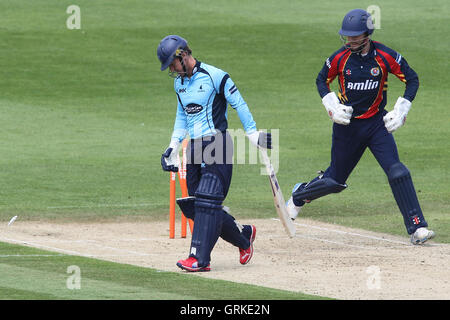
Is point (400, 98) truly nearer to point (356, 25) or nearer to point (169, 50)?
point (356, 25)

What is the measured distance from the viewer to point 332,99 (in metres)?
11.0

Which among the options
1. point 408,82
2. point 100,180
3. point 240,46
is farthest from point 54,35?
point 408,82

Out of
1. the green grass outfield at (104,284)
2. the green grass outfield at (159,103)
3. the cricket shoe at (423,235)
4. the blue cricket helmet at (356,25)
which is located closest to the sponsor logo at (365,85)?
the blue cricket helmet at (356,25)

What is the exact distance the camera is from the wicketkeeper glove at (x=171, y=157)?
33.0 feet

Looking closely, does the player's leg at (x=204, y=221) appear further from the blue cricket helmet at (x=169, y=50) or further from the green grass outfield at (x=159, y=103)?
the blue cricket helmet at (x=169, y=50)

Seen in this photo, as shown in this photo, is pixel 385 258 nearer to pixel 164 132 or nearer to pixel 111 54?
pixel 164 132

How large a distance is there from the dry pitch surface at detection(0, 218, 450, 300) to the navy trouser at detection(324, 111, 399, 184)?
0.81 m

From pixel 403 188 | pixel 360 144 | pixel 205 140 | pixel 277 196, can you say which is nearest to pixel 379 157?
pixel 360 144

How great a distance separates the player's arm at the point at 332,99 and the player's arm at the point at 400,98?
40cm

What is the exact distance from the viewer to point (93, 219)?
42.1ft

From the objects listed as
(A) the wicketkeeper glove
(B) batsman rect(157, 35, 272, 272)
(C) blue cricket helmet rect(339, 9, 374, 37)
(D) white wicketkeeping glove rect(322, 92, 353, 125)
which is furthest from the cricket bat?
(C) blue cricket helmet rect(339, 9, 374, 37)

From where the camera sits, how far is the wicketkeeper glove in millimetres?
10062

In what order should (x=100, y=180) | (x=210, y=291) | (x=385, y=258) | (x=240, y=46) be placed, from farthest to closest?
(x=240, y=46), (x=100, y=180), (x=385, y=258), (x=210, y=291)
